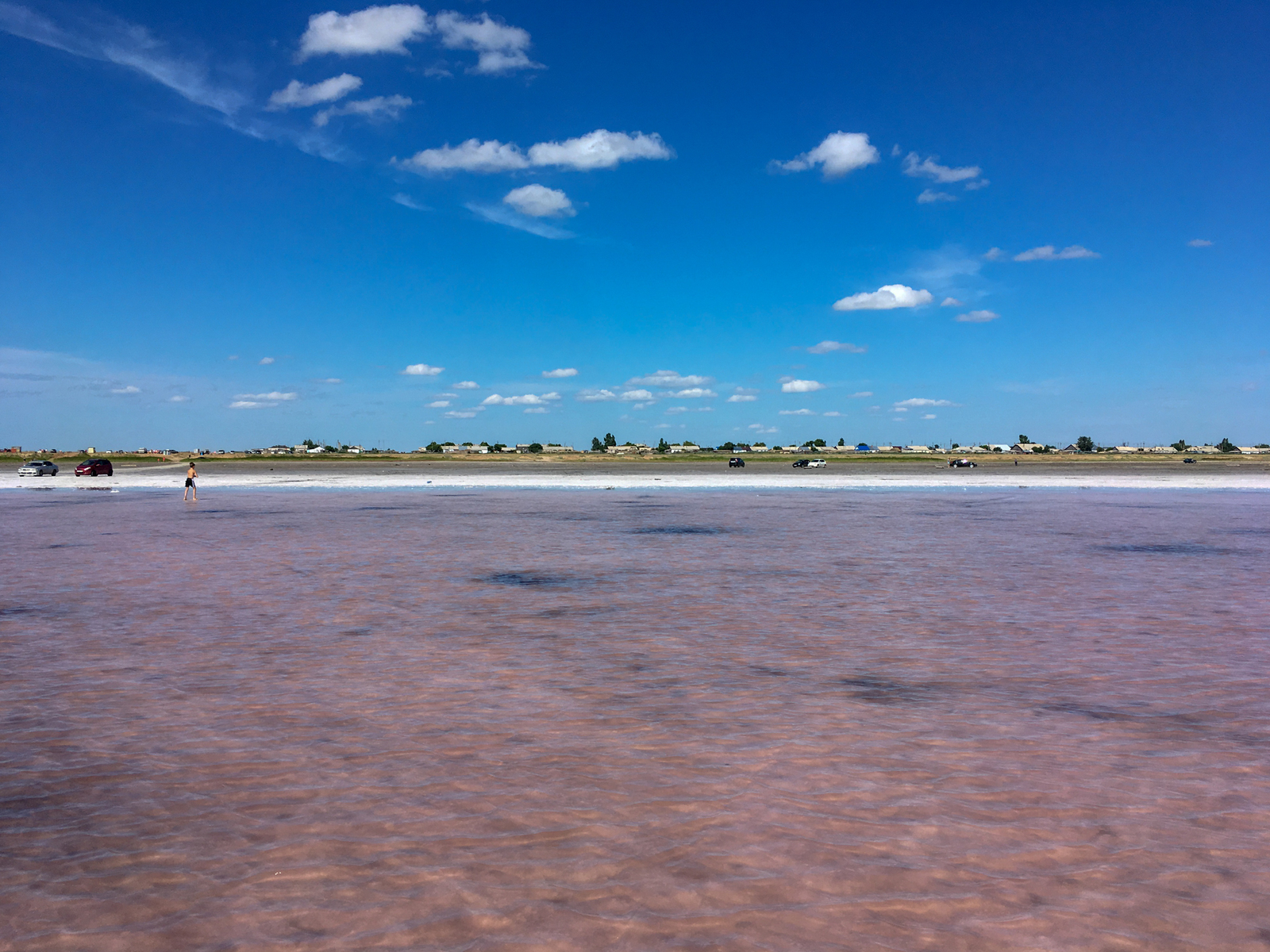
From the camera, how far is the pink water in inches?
212

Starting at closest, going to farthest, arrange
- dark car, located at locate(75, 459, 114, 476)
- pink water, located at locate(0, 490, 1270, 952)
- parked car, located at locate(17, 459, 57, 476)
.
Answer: pink water, located at locate(0, 490, 1270, 952) → dark car, located at locate(75, 459, 114, 476) → parked car, located at locate(17, 459, 57, 476)

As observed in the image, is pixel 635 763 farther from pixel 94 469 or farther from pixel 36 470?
pixel 36 470

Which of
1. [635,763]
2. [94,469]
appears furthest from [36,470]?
[635,763]

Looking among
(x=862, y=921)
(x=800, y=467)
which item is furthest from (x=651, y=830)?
(x=800, y=467)

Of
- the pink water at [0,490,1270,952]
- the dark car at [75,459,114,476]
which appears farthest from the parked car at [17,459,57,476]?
the pink water at [0,490,1270,952]

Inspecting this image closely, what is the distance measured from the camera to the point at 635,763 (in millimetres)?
8078

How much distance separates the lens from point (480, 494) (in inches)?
2222

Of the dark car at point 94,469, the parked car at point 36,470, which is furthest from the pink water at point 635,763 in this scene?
the parked car at point 36,470

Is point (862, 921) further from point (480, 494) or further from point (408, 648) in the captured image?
point (480, 494)

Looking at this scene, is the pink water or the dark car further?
the dark car

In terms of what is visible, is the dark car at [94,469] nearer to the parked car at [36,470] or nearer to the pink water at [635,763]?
the parked car at [36,470]

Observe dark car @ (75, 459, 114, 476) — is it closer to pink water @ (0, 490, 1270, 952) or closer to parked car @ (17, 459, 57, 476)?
parked car @ (17, 459, 57, 476)

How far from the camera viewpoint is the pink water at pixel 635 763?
17.6ft

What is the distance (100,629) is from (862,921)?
45.3 ft
